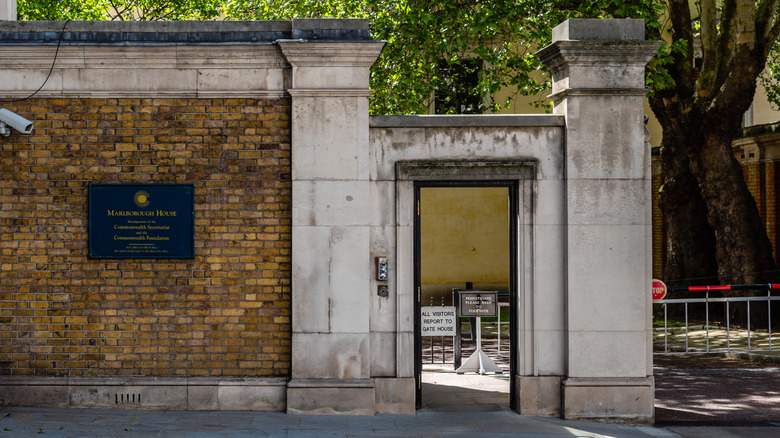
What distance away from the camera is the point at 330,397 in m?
8.91

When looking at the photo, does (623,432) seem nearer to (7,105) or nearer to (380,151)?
(380,151)

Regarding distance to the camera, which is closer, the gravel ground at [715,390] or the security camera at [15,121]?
the security camera at [15,121]

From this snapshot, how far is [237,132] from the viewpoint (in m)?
9.02

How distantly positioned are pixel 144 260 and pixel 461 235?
52.8 ft

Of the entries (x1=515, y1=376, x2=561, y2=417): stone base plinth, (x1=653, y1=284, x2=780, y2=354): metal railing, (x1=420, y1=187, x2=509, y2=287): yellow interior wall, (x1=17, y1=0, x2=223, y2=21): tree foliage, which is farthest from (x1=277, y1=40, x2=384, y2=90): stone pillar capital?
(x1=420, y1=187, x2=509, y2=287): yellow interior wall

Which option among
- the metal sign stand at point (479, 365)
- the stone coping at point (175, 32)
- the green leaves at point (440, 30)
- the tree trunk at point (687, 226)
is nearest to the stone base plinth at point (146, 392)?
the stone coping at point (175, 32)

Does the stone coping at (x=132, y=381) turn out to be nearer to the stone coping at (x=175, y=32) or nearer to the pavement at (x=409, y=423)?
the pavement at (x=409, y=423)

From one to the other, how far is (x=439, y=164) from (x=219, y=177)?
2.35 meters

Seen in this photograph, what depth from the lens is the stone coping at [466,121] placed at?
9055 mm

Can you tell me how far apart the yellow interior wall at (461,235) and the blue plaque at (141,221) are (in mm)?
15553

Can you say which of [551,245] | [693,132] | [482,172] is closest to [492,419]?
[551,245]

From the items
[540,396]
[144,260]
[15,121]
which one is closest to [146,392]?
[144,260]

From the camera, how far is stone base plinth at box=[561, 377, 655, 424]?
29.4 ft

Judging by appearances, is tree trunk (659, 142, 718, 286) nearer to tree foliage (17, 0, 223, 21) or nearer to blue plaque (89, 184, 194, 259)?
tree foliage (17, 0, 223, 21)
